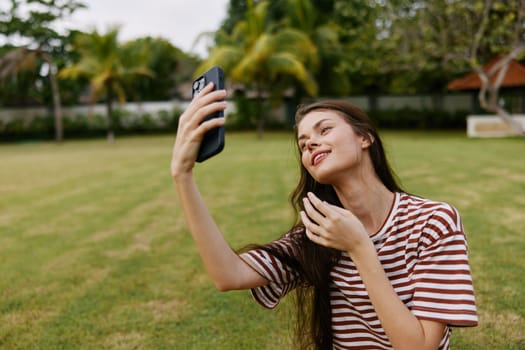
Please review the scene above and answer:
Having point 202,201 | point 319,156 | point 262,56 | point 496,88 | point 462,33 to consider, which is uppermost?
point 462,33

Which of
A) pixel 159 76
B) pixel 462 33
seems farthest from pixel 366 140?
pixel 159 76

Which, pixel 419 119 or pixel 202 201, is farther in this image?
pixel 419 119

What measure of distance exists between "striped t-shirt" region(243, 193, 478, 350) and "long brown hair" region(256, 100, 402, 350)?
3 centimetres

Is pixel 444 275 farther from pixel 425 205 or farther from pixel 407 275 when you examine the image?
pixel 425 205

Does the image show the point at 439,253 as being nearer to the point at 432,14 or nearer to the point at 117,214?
the point at 117,214

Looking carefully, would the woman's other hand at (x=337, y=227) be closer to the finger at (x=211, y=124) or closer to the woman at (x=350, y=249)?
the woman at (x=350, y=249)

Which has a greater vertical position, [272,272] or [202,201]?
[202,201]

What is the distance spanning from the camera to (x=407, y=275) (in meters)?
1.58

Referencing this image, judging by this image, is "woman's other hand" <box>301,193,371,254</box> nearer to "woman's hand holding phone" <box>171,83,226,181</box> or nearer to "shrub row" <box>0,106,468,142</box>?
"woman's hand holding phone" <box>171,83,226,181</box>

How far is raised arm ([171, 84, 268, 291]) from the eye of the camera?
139cm

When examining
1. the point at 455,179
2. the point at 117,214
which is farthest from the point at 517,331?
the point at 455,179

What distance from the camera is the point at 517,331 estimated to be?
10.2 feet

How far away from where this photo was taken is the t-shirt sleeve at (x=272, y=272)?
1.79 metres

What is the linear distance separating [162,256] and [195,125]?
3.91 m
